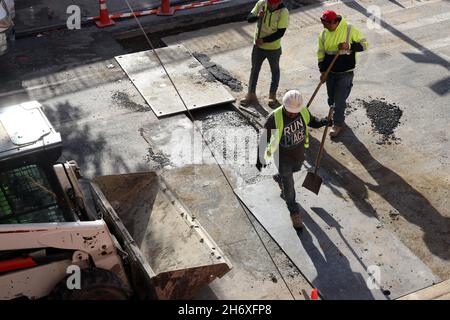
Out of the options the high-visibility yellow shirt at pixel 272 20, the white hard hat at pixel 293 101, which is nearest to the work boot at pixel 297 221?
the white hard hat at pixel 293 101

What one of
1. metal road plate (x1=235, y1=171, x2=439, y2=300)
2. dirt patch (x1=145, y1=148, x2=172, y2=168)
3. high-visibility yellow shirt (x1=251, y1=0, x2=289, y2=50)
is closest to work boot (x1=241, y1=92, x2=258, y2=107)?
high-visibility yellow shirt (x1=251, y1=0, x2=289, y2=50)

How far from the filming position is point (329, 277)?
22.4 feet

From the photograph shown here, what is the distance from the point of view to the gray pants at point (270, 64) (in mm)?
9773

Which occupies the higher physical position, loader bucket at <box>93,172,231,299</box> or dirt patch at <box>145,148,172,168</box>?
loader bucket at <box>93,172,231,299</box>

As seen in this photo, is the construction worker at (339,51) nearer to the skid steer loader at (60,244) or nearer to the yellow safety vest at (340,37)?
the yellow safety vest at (340,37)

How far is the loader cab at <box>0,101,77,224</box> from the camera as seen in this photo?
16.7ft

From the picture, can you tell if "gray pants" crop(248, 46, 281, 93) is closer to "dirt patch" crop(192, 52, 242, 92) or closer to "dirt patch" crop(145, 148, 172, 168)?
"dirt patch" crop(192, 52, 242, 92)

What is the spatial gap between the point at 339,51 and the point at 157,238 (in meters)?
3.85

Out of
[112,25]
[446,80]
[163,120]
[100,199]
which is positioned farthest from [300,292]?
[112,25]

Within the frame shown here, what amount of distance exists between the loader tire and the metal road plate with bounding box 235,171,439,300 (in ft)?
7.83

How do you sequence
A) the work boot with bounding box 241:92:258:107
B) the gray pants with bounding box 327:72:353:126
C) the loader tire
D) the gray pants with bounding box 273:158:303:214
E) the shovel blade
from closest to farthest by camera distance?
the loader tire, the gray pants with bounding box 273:158:303:214, the shovel blade, the gray pants with bounding box 327:72:353:126, the work boot with bounding box 241:92:258:107

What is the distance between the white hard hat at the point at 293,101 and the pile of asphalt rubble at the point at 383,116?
2914 mm

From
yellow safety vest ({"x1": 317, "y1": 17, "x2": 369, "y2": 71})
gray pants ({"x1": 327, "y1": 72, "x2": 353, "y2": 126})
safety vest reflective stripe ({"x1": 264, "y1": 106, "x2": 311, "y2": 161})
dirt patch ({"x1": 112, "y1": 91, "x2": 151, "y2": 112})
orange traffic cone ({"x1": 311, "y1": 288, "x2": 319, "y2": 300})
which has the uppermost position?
yellow safety vest ({"x1": 317, "y1": 17, "x2": 369, "y2": 71})

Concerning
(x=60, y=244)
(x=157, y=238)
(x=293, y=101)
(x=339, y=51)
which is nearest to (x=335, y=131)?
(x=339, y=51)
